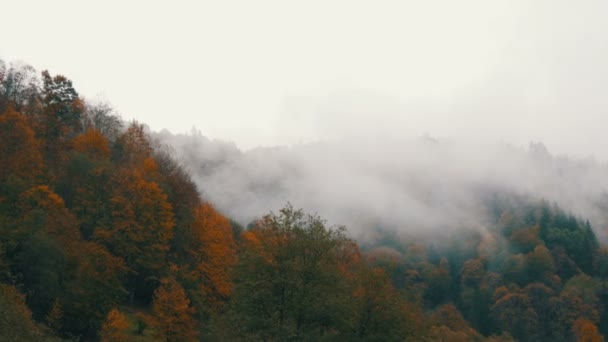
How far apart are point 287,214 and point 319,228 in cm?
274

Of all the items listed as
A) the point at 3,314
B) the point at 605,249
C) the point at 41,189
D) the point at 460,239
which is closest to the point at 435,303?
the point at 460,239

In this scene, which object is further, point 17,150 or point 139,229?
point 139,229

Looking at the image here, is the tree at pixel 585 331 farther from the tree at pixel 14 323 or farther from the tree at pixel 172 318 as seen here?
the tree at pixel 14 323

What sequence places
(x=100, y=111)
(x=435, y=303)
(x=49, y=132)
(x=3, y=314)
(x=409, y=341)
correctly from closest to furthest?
1. (x=3, y=314)
2. (x=409, y=341)
3. (x=49, y=132)
4. (x=100, y=111)
5. (x=435, y=303)

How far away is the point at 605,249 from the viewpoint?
169m

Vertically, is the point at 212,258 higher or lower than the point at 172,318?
higher

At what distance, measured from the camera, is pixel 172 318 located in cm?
4509

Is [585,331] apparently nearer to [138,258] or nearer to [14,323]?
[138,258]

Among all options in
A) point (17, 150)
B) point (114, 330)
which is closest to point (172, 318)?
point (114, 330)

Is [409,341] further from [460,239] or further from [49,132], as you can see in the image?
[460,239]

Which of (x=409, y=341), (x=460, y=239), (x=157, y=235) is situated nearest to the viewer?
(x=409, y=341)

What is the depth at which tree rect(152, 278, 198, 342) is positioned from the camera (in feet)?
147

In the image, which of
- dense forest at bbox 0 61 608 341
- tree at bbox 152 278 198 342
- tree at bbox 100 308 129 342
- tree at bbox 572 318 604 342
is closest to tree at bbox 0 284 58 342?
dense forest at bbox 0 61 608 341

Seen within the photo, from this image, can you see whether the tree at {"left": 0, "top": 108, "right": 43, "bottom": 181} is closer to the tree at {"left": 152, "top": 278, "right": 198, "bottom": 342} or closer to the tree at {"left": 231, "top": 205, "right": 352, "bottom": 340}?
the tree at {"left": 152, "top": 278, "right": 198, "bottom": 342}
